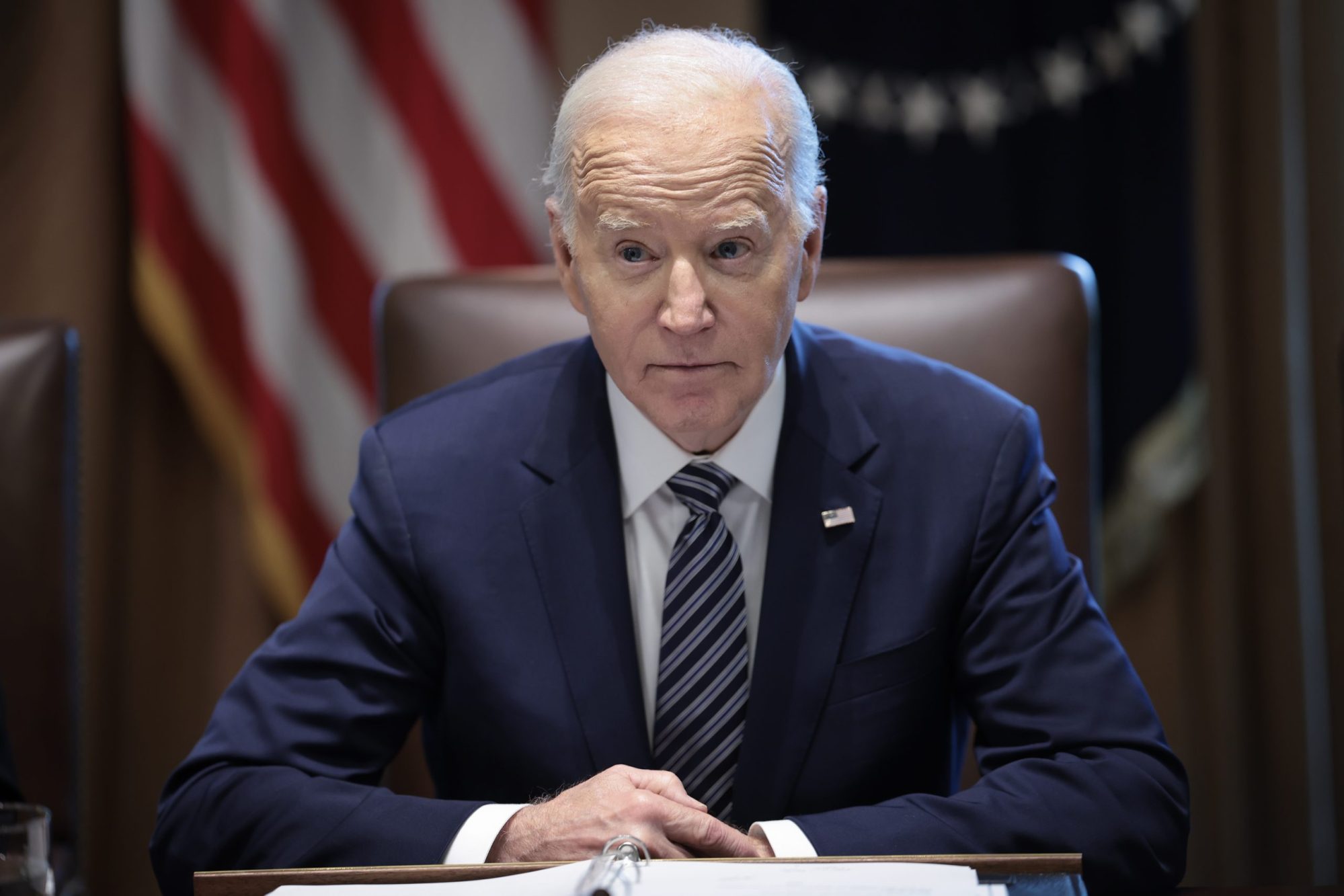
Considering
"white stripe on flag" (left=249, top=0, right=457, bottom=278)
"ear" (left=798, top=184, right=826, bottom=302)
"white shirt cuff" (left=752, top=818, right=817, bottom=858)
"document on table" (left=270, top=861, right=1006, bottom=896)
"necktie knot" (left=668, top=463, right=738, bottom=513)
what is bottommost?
"white shirt cuff" (left=752, top=818, right=817, bottom=858)

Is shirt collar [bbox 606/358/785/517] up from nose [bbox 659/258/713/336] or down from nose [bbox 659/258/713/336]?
down

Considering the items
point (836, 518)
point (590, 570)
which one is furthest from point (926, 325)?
point (590, 570)

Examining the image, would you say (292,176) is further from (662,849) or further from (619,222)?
(662,849)

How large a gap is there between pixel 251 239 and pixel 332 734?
161 centimetres

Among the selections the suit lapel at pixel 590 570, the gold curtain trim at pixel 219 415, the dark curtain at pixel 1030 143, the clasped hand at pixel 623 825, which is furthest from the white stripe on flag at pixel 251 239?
the clasped hand at pixel 623 825

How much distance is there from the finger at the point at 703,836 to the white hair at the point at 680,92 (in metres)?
0.71

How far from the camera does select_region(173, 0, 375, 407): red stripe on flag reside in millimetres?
2840

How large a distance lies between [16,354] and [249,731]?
30.2 inches

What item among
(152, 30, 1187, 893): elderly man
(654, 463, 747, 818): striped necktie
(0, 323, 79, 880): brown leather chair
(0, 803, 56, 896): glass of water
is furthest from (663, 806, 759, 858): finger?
(0, 323, 79, 880): brown leather chair

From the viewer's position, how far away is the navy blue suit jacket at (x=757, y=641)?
150 cm

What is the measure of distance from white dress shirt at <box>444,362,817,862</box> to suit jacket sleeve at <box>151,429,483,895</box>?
0.91 feet

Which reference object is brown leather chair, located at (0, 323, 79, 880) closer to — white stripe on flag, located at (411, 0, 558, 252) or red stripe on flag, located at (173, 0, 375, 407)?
red stripe on flag, located at (173, 0, 375, 407)

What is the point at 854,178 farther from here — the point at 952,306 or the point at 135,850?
the point at 135,850

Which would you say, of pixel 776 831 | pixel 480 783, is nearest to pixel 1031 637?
pixel 776 831
